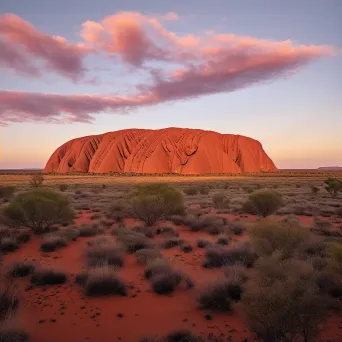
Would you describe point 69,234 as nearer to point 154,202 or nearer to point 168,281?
point 154,202

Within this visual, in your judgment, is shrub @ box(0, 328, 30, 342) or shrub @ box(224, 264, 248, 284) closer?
shrub @ box(0, 328, 30, 342)

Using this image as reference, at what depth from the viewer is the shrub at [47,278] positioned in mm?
6956

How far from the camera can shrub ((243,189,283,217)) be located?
15.1 meters

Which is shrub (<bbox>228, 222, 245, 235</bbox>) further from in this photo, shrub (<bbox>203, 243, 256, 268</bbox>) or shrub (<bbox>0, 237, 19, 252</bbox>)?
shrub (<bbox>0, 237, 19, 252</bbox>)

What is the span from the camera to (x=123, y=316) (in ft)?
18.1

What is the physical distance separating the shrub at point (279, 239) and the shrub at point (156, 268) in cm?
237

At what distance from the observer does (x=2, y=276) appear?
699cm

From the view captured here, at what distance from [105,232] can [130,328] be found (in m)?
7.75

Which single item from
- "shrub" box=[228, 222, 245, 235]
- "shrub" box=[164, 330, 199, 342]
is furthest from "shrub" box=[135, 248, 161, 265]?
"shrub" box=[228, 222, 245, 235]

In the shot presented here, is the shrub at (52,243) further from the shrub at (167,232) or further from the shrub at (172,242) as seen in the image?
the shrub at (167,232)

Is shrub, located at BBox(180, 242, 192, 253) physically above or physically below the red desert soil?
above

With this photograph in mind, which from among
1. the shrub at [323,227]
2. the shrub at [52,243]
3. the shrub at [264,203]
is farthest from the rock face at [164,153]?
the shrub at [52,243]

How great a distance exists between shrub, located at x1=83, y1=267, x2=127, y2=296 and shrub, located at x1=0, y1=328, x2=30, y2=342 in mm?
1858

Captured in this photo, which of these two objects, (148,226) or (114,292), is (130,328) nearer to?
(114,292)
